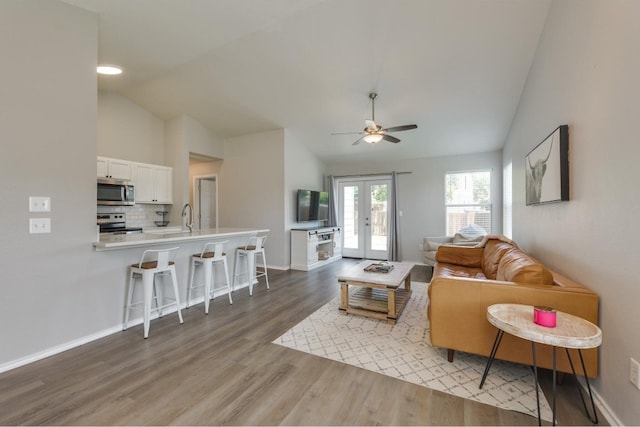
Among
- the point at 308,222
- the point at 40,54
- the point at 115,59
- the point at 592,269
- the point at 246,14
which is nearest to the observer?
the point at 592,269

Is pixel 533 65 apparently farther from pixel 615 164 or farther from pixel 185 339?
pixel 185 339

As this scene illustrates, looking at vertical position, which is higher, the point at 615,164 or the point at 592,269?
the point at 615,164

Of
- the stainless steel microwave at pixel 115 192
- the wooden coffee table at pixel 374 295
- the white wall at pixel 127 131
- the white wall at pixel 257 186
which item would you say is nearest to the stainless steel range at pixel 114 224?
the stainless steel microwave at pixel 115 192

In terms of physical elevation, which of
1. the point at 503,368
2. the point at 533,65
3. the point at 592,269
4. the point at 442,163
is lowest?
the point at 503,368

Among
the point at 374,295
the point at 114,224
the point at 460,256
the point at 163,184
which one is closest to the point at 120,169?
the point at 163,184

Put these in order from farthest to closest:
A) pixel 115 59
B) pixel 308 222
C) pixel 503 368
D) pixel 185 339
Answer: pixel 308 222 < pixel 115 59 < pixel 185 339 < pixel 503 368

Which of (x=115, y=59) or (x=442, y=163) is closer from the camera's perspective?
(x=115, y=59)

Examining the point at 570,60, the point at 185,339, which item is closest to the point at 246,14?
the point at 570,60

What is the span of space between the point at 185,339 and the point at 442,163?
6.09 metres

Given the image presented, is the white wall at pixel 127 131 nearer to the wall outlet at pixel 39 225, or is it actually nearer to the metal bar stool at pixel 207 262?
the metal bar stool at pixel 207 262

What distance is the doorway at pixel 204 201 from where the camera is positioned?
7121mm

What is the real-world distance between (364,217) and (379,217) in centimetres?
40

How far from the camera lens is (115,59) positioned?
12.7 ft

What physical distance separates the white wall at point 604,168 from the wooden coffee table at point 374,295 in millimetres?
1562
